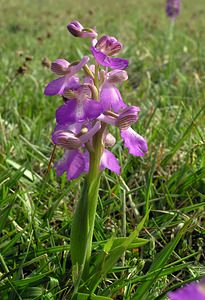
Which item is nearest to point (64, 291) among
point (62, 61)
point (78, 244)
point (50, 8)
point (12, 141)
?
point (78, 244)

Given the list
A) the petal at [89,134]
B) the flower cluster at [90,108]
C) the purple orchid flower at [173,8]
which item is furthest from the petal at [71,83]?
the purple orchid flower at [173,8]

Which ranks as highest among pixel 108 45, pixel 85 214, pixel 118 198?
pixel 108 45

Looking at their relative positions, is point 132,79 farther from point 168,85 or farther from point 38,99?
point 38,99

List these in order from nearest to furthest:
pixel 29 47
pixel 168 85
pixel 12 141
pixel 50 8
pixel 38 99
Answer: pixel 12 141
pixel 38 99
pixel 168 85
pixel 29 47
pixel 50 8

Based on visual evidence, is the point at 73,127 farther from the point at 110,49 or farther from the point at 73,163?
the point at 110,49

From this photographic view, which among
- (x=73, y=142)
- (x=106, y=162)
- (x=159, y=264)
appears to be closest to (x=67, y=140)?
(x=73, y=142)

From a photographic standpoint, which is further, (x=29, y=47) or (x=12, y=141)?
(x=29, y=47)

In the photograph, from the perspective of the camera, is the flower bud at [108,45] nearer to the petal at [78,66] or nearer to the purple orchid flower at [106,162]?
the petal at [78,66]
